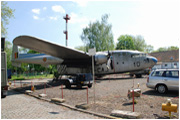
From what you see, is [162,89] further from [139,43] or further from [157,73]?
[139,43]

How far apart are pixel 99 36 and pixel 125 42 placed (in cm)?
2042

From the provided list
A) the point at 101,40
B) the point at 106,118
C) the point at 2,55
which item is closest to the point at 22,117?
the point at 106,118

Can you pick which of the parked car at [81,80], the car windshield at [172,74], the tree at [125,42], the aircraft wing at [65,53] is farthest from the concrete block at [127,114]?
the tree at [125,42]

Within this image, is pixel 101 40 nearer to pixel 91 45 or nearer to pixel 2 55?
pixel 91 45

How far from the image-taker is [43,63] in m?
23.2

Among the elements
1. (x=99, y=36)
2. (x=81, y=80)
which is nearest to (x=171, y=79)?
(x=81, y=80)

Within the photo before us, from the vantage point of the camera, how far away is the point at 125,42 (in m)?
63.9

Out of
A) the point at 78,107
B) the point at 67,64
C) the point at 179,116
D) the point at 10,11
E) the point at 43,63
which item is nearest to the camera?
the point at 179,116

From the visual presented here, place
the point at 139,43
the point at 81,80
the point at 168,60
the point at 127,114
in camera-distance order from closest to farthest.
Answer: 1. the point at 127,114
2. the point at 81,80
3. the point at 168,60
4. the point at 139,43

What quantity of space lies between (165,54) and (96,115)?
4976cm

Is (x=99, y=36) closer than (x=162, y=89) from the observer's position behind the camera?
No

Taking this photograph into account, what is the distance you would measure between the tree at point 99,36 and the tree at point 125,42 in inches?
642

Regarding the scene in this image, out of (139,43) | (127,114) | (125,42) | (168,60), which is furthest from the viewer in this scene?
(139,43)

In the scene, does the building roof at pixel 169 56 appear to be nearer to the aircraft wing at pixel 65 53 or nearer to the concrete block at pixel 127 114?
the aircraft wing at pixel 65 53
